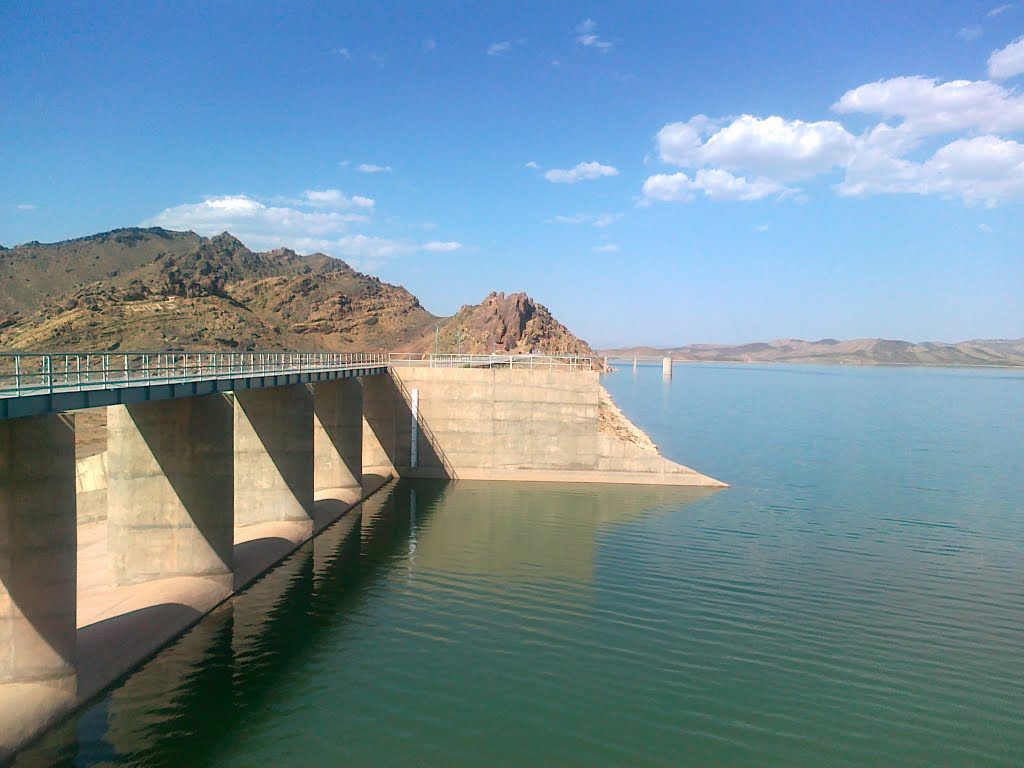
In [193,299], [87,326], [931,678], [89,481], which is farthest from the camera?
[193,299]

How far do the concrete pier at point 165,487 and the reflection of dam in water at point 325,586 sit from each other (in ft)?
8.31

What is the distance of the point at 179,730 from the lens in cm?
1595

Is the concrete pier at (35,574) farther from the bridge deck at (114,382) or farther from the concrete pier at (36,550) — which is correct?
the bridge deck at (114,382)

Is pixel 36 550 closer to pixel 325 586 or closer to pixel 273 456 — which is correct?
pixel 325 586

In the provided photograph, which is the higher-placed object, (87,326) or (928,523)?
(87,326)

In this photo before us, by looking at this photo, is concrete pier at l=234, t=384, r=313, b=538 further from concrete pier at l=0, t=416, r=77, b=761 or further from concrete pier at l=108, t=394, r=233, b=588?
concrete pier at l=0, t=416, r=77, b=761

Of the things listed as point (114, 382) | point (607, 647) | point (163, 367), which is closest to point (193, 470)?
point (163, 367)

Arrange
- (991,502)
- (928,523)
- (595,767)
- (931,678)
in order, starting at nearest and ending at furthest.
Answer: (595,767) < (931,678) < (928,523) < (991,502)

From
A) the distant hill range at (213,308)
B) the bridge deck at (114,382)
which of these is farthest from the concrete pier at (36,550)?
the distant hill range at (213,308)

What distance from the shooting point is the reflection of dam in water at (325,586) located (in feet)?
51.7

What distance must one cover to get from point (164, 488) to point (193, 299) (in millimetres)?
88915

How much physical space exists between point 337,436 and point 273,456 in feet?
27.0

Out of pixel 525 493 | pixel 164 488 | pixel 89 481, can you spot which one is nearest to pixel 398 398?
pixel 525 493

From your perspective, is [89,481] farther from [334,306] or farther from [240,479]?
[334,306]
